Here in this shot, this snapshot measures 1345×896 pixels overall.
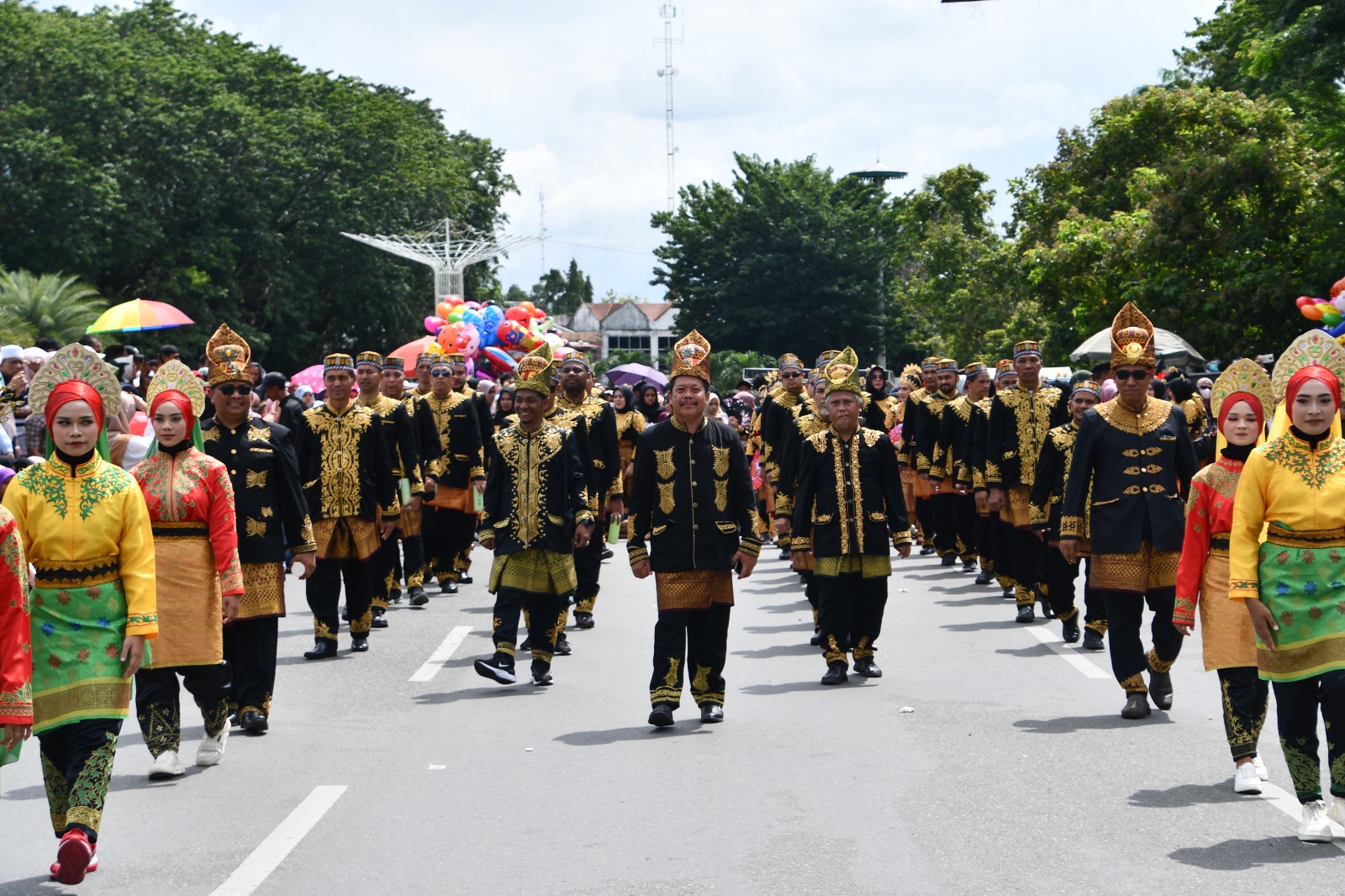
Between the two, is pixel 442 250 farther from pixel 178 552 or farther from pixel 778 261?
pixel 178 552

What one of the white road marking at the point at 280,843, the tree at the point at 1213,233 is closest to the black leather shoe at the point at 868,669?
the white road marking at the point at 280,843

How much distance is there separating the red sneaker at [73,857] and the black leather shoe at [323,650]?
20.1 ft

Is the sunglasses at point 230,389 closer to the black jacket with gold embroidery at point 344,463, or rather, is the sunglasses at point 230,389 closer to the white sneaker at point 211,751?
the white sneaker at point 211,751

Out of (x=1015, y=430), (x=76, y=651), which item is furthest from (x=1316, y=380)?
(x=1015, y=430)

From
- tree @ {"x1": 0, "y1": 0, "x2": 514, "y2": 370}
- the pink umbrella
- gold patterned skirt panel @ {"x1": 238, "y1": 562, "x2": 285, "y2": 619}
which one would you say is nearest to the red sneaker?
gold patterned skirt panel @ {"x1": 238, "y1": 562, "x2": 285, "y2": 619}

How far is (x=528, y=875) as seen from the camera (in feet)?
20.9

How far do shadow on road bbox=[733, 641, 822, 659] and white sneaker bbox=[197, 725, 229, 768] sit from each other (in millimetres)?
4733

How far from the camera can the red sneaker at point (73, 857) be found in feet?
19.7

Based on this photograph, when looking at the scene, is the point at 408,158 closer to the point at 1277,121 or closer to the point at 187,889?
the point at 1277,121

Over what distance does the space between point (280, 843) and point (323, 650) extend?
5497 millimetres

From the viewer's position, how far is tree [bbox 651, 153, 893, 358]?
7681cm

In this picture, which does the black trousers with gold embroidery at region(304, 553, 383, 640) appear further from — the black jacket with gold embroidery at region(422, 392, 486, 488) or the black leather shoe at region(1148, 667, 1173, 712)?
the black leather shoe at region(1148, 667, 1173, 712)

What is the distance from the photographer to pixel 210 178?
4994 cm

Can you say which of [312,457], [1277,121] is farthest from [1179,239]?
[312,457]
